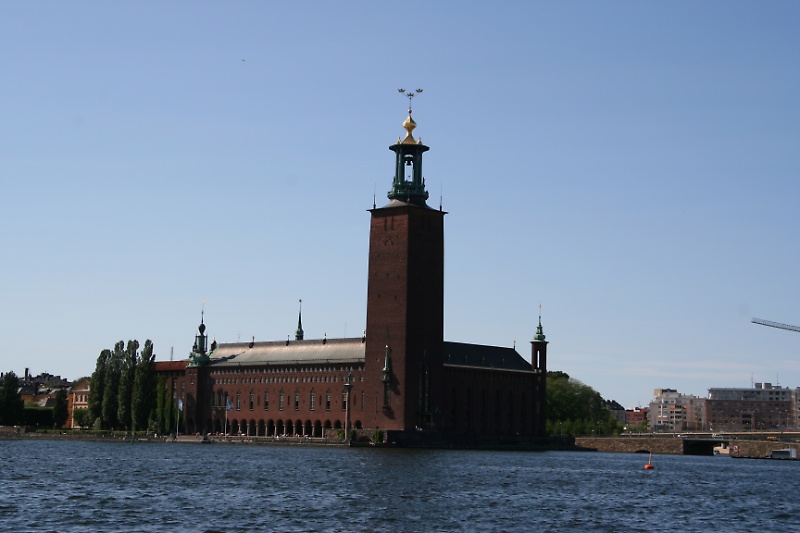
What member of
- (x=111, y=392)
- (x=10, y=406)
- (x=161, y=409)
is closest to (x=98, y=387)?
(x=111, y=392)

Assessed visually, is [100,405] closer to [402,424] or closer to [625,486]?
[402,424]

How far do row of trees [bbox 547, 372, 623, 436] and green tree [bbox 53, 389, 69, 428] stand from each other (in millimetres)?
57394

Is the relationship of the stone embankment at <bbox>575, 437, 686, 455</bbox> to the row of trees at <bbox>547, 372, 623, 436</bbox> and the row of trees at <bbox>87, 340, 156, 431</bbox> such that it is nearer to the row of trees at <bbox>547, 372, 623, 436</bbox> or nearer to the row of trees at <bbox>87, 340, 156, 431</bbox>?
the row of trees at <bbox>547, 372, 623, 436</bbox>

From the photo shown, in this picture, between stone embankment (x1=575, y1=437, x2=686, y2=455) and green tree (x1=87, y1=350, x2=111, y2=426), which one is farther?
green tree (x1=87, y1=350, x2=111, y2=426)

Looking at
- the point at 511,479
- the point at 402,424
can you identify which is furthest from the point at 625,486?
the point at 402,424

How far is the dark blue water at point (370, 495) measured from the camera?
1932 inches

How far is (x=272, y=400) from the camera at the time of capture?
476 ft

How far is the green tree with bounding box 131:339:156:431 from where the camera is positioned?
472 ft

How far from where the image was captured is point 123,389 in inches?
5674

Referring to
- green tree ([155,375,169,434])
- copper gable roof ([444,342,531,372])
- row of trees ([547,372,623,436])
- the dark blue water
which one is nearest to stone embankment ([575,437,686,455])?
copper gable roof ([444,342,531,372])

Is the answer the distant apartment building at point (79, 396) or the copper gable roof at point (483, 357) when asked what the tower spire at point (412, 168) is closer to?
the copper gable roof at point (483, 357)

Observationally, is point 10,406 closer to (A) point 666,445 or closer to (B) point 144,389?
(B) point 144,389

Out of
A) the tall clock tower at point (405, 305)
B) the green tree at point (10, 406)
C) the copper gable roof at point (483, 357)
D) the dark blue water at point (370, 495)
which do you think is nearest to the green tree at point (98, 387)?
the green tree at point (10, 406)

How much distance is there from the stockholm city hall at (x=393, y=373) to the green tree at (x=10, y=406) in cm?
1724
